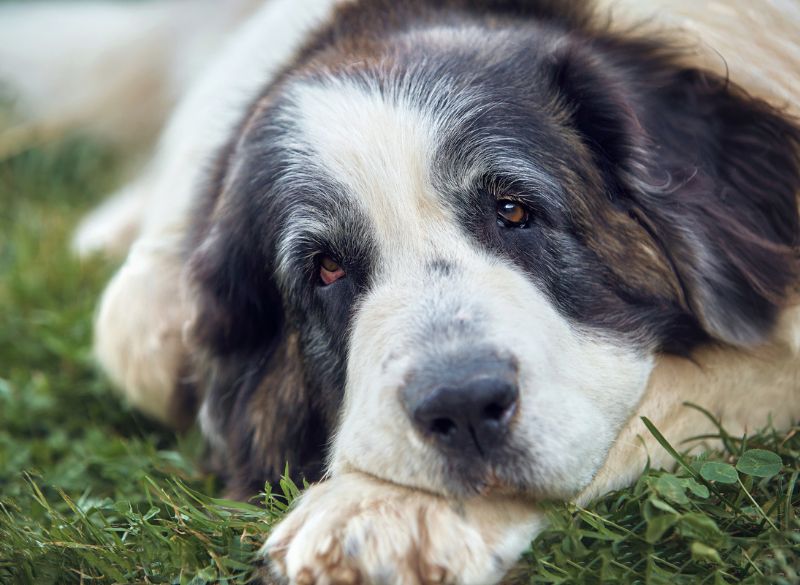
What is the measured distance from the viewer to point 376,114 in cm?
270

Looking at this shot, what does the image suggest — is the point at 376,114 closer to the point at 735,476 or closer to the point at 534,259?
the point at 534,259

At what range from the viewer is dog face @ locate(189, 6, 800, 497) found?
2.33m

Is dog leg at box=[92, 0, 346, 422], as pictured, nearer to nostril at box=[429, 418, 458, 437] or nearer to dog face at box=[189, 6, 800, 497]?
dog face at box=[189, 6, 800, 497]

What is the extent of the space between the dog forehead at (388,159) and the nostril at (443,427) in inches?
20.6

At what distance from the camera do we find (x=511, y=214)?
8.63 ft

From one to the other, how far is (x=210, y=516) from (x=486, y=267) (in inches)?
37.0

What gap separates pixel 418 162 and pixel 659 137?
2.29ft

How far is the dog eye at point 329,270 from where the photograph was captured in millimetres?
2721

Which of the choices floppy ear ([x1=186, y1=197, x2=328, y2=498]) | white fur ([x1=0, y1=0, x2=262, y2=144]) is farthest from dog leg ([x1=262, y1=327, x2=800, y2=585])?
white fur ([x1=0, y1=0, x2=262, y2=144])

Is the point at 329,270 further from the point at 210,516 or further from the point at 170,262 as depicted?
the point at 170,262

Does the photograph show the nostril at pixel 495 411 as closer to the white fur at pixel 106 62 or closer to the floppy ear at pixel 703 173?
the floppy ear at pixel 703 173

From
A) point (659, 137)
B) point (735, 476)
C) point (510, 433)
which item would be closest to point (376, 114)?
point (659, 137)

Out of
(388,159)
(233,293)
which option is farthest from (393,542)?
(233,293)

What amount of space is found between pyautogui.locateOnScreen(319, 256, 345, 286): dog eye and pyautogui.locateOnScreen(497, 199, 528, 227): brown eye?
448 millimetres
